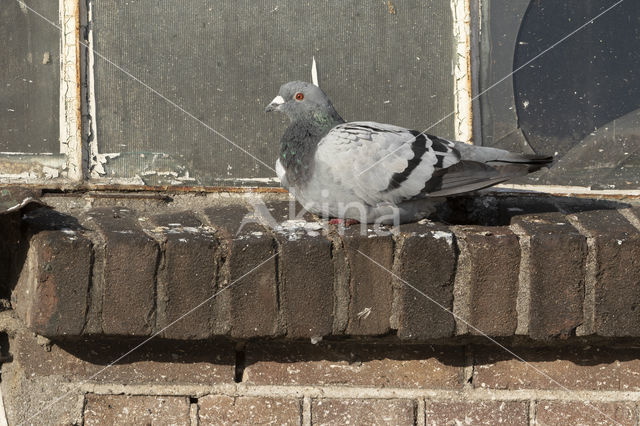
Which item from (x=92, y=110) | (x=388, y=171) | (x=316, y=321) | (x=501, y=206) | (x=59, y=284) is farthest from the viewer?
(x=92, y=110)

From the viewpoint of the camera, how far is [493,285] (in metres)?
1.94

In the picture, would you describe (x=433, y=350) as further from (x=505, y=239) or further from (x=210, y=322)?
(x=210, y=322)

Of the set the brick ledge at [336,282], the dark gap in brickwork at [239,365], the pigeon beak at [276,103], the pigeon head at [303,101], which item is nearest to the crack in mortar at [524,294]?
the brick ledge at [336,282]

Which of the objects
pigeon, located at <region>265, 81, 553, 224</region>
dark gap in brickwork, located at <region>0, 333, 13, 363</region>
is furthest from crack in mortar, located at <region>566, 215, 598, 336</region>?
dark gap in brickwork, located at <region>0, 333, 13, 363</region>

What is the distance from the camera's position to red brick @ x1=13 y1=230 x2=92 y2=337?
182 cm

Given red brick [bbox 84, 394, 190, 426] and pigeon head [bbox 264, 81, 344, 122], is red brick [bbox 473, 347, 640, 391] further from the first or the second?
pigeon head [bbox 264, 81, 344, 122]

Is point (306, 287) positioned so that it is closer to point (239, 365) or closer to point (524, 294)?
point (239, 365)

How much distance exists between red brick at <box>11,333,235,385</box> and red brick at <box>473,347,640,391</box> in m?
0.73

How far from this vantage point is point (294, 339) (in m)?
1.96

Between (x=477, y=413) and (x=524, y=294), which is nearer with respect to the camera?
(x=524, y=294)

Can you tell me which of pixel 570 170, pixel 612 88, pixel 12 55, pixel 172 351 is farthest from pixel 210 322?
pixel 612 88

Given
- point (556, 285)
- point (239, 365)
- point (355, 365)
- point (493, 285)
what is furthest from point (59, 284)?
point (556, 285)

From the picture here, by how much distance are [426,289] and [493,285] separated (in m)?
0.16

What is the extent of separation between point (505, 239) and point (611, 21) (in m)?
1.10
